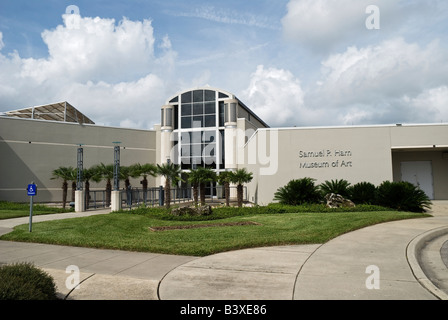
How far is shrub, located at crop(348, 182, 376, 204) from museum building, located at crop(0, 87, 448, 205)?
5.22 ft

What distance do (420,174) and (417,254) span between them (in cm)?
2022

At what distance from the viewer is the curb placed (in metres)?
5.65

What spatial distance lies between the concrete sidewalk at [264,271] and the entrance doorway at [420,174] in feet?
57.7

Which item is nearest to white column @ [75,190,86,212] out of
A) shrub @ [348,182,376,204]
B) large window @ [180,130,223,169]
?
large window @ [180,130,223,169]

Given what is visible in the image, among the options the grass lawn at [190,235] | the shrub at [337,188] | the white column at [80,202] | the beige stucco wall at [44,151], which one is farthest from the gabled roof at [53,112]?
the shrub at [337,188]

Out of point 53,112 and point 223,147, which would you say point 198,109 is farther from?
point 53,112

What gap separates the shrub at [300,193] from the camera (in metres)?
21.5

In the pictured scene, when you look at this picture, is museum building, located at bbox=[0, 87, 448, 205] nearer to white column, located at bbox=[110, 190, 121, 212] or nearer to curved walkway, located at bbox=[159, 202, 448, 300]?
white column, located at bbox=[110, 190, 121, 212]

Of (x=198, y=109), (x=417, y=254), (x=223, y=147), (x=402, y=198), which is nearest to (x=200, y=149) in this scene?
(x=223, y=147)

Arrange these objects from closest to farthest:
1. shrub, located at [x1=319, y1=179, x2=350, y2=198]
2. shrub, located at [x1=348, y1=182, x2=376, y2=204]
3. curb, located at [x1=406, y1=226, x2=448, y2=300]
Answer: curb, located at [x1=406, y1=226, x2=448, y2=300] < shrub, located at [x1=348, y1=182, x2=376, y2=204] < shrub, located at [x1=319, y1=179, x2=350, y2=198]

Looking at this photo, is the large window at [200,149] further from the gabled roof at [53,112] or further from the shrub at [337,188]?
the shrub at [337,188]

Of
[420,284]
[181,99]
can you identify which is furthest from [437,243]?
[181,99]

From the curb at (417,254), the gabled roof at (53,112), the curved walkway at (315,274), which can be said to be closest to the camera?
the curved walkway at (315,274)
